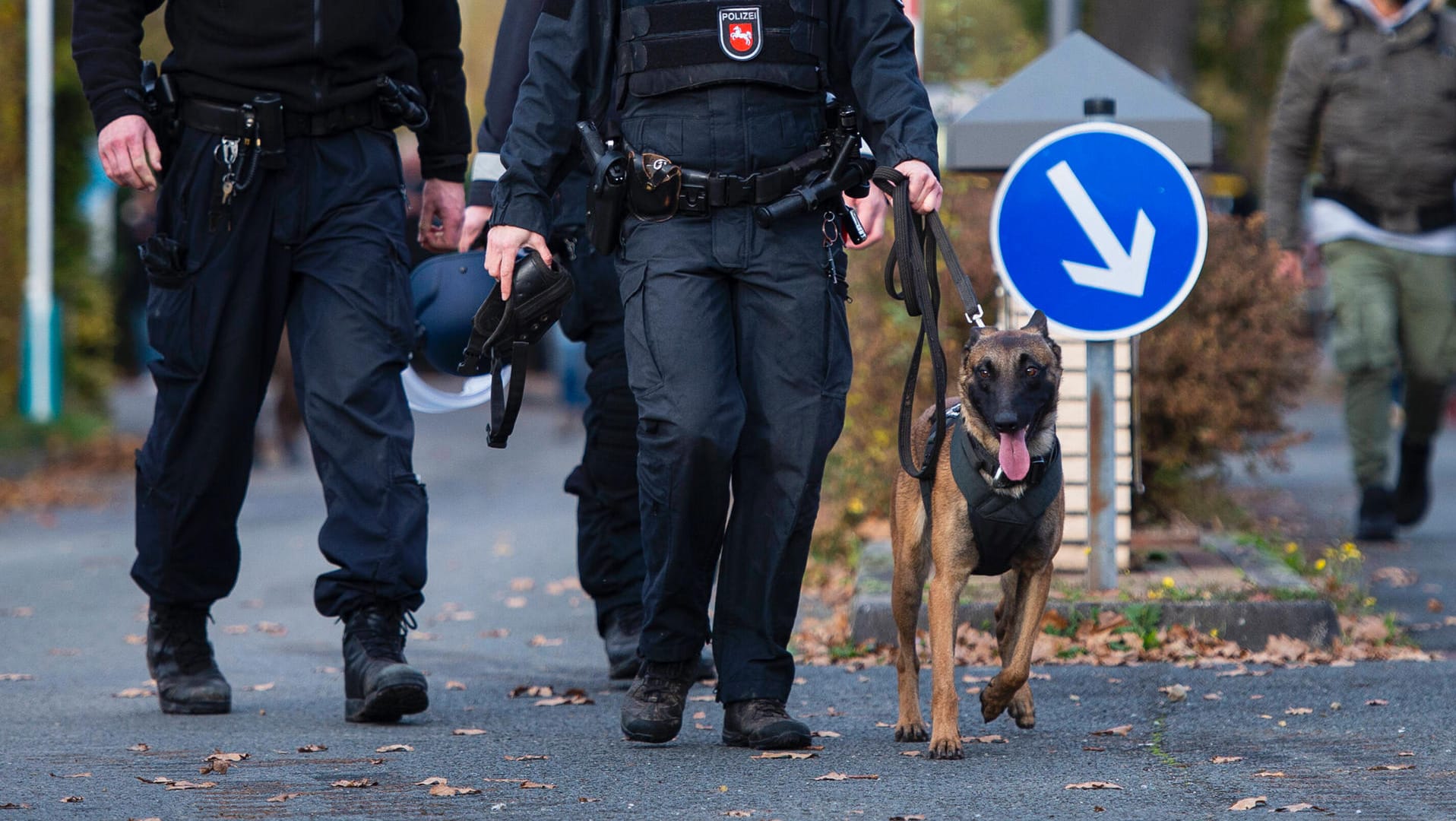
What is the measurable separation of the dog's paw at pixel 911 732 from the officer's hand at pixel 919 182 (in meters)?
1.24

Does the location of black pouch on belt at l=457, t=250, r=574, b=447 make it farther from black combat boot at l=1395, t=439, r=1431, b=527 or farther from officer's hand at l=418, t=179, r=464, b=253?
black combat boot at l=1395, t=439, r=1431, b=527

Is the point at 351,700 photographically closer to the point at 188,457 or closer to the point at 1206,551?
the point at 188,457

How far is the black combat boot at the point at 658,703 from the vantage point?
466 cm

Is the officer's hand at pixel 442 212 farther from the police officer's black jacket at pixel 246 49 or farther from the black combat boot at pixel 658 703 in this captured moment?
the black combat boot at pixel 658 703

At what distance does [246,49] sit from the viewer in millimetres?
5141

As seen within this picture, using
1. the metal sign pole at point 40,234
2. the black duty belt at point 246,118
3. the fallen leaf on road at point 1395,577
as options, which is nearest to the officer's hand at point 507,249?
the black duty belt at point 246,118

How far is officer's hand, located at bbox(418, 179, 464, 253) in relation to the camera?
5.64 metres

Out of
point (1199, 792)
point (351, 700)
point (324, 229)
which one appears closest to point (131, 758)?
point (351, 700)

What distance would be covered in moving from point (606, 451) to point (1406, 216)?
4.42m

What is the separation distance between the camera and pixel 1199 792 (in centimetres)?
407

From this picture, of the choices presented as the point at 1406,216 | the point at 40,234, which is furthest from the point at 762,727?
the point at 40,234

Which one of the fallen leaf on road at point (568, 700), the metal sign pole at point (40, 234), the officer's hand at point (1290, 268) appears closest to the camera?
the fallen leaf on road at point (568, 700)

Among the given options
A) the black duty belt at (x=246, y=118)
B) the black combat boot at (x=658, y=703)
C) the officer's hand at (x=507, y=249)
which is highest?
the black duty belt at (x=246, y=118)

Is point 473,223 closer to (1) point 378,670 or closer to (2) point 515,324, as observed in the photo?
(2) point 515,324
